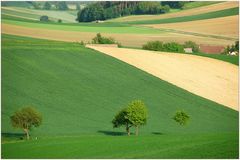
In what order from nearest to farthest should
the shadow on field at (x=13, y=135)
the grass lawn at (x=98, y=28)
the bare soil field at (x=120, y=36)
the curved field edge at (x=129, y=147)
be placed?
the curved field edge at (x=129, y=147), the shadow on field at (x=13, y=135), the bare soil field at (x=120, y=36), the grass lawn at (x=98, y=28)

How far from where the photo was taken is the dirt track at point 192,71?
68750 millimetres

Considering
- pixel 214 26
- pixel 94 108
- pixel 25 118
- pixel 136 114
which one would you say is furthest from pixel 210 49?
pixel 25 118

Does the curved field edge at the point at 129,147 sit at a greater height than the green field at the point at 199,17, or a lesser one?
lesser

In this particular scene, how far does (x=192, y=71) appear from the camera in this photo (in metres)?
77.1

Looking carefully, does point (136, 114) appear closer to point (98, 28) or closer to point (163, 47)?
point (163, 47)

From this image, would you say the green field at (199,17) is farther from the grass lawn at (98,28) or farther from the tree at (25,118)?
the tree at (25,118)

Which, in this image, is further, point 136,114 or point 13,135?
point 136,114

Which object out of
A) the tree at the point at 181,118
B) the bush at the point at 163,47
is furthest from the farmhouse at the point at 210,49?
the tree at the point at 181,118

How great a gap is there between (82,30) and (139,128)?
67734 mm

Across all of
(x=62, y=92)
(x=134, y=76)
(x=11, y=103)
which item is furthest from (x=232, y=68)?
(x=11, y=103)

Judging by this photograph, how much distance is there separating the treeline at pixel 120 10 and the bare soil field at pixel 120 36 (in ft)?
172

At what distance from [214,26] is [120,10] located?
191 feet

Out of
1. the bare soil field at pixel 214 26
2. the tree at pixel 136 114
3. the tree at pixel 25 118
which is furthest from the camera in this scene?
the bare soil field at pixel 214 26

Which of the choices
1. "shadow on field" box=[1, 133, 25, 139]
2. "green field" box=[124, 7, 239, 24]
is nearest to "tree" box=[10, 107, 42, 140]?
"shadow on field" box=[1, 133, 25, 139]
